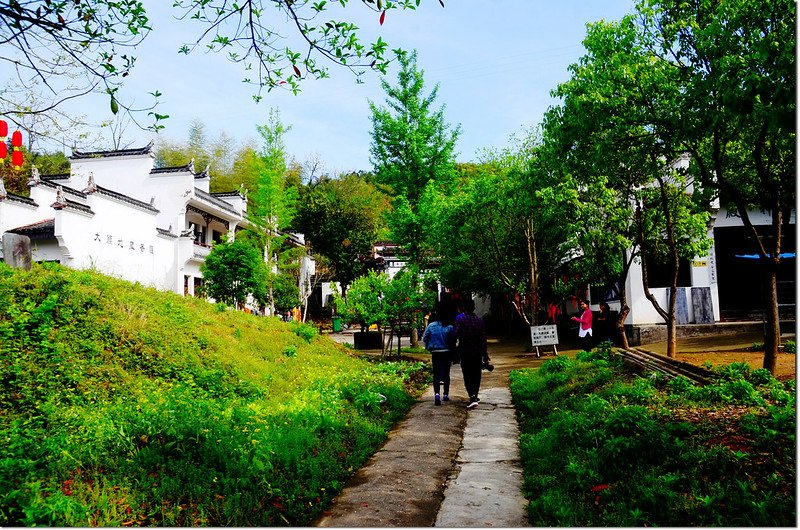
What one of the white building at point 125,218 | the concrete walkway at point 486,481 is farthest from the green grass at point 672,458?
the white building at point 125,218

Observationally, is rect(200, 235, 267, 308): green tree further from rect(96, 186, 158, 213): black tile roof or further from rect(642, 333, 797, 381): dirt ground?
rect(642, 333, 797, 381): dirt ground

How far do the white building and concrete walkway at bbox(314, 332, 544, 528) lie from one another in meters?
14.6

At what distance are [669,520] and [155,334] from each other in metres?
8.27

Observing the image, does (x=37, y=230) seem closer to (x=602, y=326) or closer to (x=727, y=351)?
(x=602, y=326)

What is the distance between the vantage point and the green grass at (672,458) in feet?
13.6

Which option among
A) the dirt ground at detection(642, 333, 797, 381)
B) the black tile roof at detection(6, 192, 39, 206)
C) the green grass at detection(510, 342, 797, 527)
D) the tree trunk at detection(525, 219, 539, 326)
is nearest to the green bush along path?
the green grass at detection(510, 342, 797, 527)

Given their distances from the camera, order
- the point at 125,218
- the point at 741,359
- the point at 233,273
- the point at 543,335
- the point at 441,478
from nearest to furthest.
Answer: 1. the point at 441,478
2. the point at 741,359
3. the point at 543,335
4. the point at 233,273
5. the point at 125,218

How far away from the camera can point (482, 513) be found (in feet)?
16.2

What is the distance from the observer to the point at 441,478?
19.8ft

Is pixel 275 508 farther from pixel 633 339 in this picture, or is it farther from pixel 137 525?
pixel 633 339

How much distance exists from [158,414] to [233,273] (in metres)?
17.9

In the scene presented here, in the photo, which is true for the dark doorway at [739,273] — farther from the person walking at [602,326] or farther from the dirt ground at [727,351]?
the person walking at [602,326]

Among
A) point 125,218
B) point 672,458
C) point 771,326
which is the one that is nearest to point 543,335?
point 771,326

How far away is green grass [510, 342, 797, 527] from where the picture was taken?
416cm
